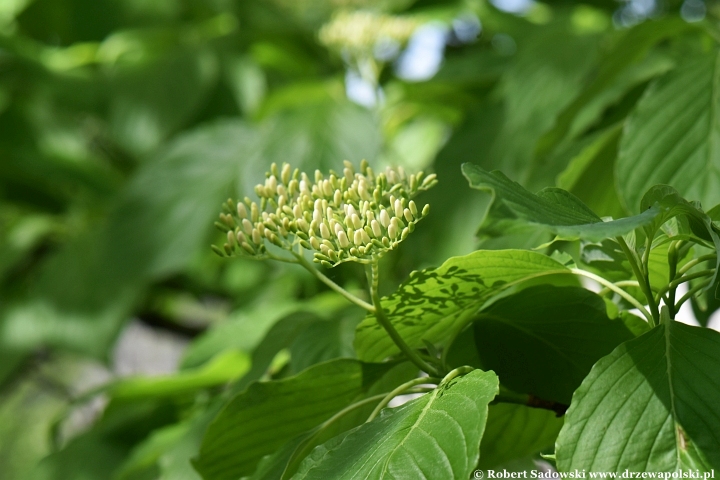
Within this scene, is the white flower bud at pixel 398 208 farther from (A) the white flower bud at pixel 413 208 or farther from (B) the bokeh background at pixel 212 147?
(B) the bokeh background at pixel 212 147

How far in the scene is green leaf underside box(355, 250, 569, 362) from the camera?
272 mm

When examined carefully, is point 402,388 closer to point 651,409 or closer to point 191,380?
point 651,409

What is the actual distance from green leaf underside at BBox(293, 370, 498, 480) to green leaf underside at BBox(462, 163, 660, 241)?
2.1 inches

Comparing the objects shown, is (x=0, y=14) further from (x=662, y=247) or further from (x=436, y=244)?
(x=662, y=247)

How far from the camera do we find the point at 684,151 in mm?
403

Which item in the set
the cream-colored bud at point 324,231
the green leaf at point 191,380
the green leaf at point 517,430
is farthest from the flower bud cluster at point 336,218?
the green leaf at point 191,380

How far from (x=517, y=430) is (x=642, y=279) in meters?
0.11

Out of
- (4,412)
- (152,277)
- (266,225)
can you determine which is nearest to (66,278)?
(152,277)

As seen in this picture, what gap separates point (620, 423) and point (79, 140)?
1.00 metres

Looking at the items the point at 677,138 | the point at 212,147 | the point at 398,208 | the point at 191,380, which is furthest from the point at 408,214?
the point at 212,147

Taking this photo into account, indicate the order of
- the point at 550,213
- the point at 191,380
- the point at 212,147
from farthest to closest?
the point at 212,147
the point at 191,380
the point at 550,213

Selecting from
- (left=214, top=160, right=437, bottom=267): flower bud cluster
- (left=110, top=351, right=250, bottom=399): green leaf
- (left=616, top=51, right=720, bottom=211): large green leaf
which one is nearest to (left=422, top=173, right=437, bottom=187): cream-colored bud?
(left=214, top=160, right=437, bottom=267): flower bud cluster

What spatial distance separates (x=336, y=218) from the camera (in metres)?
0.28

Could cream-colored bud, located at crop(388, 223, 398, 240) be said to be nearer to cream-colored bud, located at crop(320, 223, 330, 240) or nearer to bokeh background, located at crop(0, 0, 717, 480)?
cream-colored bud, located at crop(320, 223, 330, 240)
